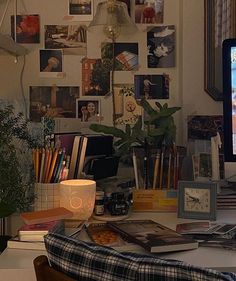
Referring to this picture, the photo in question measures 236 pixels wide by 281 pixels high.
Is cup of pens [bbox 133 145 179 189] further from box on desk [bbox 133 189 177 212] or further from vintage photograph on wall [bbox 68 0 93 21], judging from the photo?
vintage photograph on wall [bbox 68 0 93 21]

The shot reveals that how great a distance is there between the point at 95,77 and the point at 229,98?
0.56 m

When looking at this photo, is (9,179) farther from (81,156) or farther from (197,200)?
(197,200)

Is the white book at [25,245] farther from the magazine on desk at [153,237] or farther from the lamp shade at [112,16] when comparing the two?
the lamp shade at [112,16]

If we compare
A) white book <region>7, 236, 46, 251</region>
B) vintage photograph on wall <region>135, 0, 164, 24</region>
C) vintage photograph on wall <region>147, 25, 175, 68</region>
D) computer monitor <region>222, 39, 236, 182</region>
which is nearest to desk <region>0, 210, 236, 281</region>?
white book <region>7, 236, 46, 251</region>

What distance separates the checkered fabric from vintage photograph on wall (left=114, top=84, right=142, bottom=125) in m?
1.07

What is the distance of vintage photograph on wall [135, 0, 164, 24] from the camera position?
1.76 meters

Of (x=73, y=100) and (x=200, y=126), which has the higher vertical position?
(x=73, y=100)

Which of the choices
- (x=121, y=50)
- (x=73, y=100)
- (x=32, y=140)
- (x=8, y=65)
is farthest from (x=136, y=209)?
(x=8, y=65)

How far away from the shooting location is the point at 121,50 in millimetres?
1763

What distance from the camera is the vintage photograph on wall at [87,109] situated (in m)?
1.76

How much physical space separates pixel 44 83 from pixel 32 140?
1.42 feet

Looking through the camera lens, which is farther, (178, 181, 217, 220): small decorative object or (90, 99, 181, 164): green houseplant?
(90, 99, 181, 164): green houseplant

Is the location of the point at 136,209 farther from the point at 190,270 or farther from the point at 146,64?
the point at 190,270

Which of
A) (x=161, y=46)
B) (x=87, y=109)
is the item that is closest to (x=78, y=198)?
(x=87, y=109)
